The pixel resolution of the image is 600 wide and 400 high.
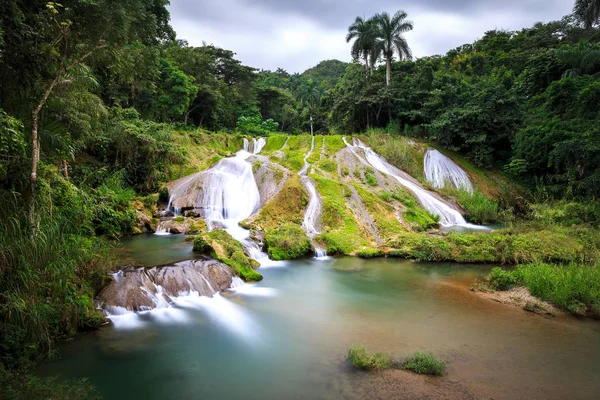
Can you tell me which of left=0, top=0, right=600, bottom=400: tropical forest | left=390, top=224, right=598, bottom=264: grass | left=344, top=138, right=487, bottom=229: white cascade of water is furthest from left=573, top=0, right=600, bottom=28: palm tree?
left=390, top=224, right=598, bottom=264: grass

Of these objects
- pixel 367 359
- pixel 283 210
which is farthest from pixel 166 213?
pixel 367 359

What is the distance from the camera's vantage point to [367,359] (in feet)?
17.6

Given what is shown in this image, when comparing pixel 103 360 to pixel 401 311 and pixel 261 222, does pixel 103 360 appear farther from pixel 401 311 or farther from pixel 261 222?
pixel 261 222

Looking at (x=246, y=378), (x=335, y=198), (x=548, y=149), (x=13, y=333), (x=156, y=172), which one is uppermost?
(x=548, y=149)

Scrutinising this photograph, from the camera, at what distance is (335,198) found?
50.2ft

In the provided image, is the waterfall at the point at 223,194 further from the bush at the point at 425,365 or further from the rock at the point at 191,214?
the bush at the point at 425,365

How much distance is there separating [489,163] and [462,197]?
6.58m

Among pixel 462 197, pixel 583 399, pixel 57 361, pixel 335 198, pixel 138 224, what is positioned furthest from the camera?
pixel 462 197

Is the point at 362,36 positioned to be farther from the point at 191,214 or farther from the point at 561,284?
the point at 561,284

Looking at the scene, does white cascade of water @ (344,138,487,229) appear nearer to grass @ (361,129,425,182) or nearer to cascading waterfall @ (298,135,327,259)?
grass @ (361,129,425,182)

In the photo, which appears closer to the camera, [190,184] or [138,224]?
[138,224]

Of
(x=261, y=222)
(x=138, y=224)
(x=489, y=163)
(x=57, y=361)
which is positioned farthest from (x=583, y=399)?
(x=489, y=163)

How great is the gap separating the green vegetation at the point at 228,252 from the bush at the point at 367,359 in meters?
4.45

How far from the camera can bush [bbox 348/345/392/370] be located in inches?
209
